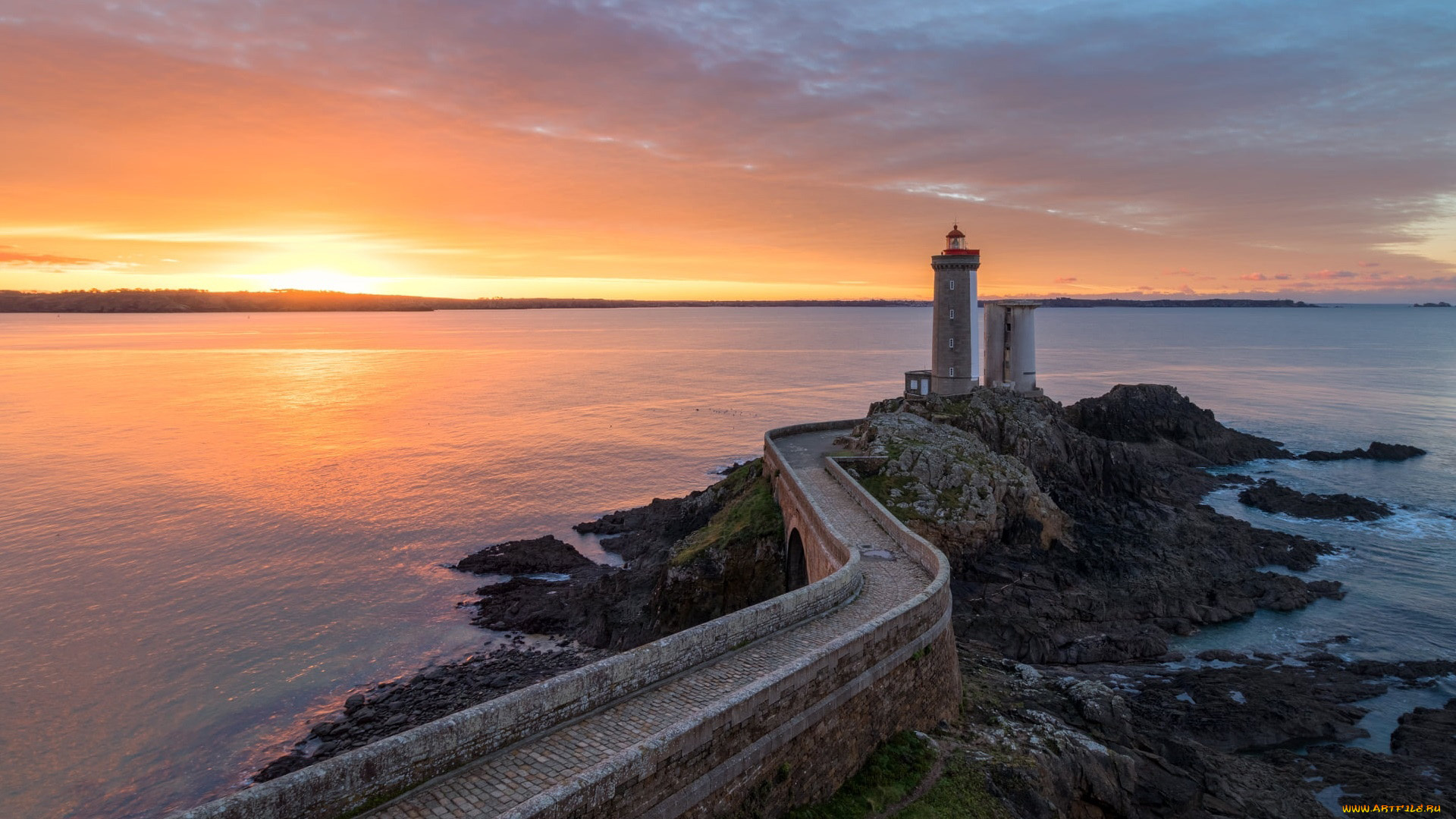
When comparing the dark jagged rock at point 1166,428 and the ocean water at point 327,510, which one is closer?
the ocean water at point 327,510

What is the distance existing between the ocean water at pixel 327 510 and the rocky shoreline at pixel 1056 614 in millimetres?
1926

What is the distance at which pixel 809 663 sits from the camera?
41.5ft

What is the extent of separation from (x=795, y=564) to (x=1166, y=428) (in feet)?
119

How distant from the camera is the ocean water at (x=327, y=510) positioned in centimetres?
2133

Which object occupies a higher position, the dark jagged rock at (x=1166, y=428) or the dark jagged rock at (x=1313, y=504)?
the dark jagged rock at (x=1166, y=428)

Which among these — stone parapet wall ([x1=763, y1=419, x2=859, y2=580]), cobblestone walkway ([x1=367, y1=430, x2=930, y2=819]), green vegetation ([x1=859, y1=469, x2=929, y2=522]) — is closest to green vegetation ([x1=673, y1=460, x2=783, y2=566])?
stone parapet wall ([x1=763, y1=419, x2=859, y2=580])

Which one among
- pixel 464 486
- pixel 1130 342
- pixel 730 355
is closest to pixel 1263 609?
pixel 464 486

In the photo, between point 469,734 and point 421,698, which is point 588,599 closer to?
point 421,698

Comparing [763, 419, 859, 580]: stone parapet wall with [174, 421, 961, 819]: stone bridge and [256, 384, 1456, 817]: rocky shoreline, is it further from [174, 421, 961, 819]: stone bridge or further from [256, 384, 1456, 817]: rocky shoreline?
[174, 421, 961, 819]: stone bridge

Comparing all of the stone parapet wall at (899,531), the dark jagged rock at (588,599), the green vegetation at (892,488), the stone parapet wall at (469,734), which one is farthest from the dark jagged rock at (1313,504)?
the stone parapet wall at (469,734)

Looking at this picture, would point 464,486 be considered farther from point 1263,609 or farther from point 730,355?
point 730,355

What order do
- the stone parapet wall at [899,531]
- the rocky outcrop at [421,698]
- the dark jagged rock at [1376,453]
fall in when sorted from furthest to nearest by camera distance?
the dark jagged rock at [1376,453], the rocky outcrop at [421,698], the stone parapet wall at [899,531]

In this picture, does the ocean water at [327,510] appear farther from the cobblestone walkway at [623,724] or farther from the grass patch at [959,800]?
the grass patch at [959,800]

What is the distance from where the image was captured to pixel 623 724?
11438mm
